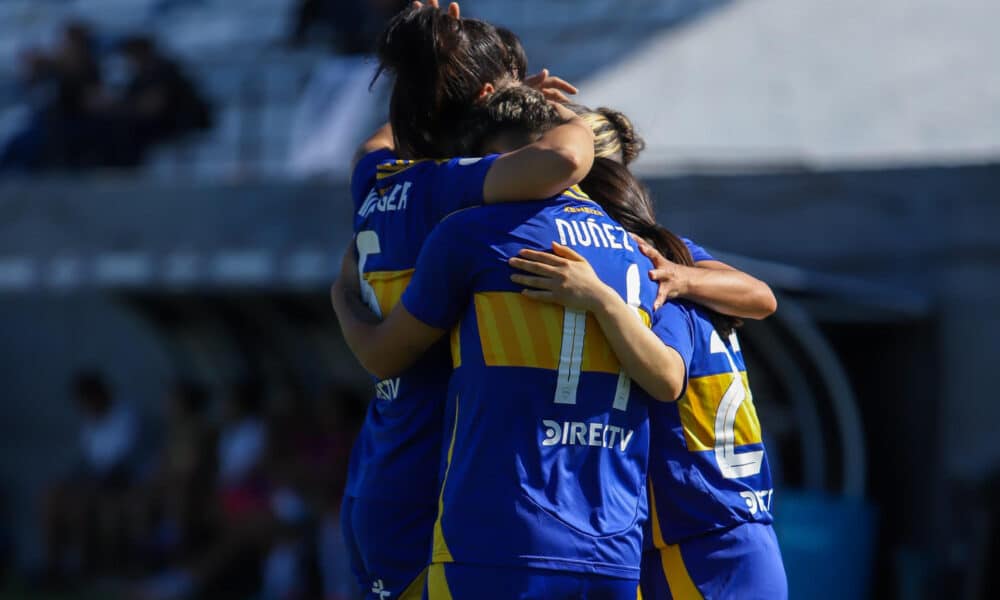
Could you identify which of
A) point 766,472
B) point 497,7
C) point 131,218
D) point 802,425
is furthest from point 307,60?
point 766,472

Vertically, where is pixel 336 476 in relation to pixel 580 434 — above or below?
below

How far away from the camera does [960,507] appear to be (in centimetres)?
601

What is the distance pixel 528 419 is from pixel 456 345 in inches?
8.8

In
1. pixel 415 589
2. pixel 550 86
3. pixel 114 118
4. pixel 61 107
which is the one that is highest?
pixel 61 107

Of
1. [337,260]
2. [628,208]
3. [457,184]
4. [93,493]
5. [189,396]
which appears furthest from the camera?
[93,493]

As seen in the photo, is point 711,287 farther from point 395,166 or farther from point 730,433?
point 395,166

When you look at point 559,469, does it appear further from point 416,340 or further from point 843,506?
point 843,506

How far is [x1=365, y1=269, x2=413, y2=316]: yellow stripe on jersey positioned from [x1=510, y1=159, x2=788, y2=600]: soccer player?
44cm

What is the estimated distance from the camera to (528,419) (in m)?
2.46

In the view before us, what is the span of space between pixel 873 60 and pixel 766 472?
5568 millimetres

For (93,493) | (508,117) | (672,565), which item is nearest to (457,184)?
(508,117)

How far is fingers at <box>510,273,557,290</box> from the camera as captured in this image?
8.11 feet

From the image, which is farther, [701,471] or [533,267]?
[701,471]

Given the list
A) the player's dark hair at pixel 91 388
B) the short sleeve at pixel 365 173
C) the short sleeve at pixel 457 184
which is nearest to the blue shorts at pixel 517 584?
the short sleeve at pixel 457 184
